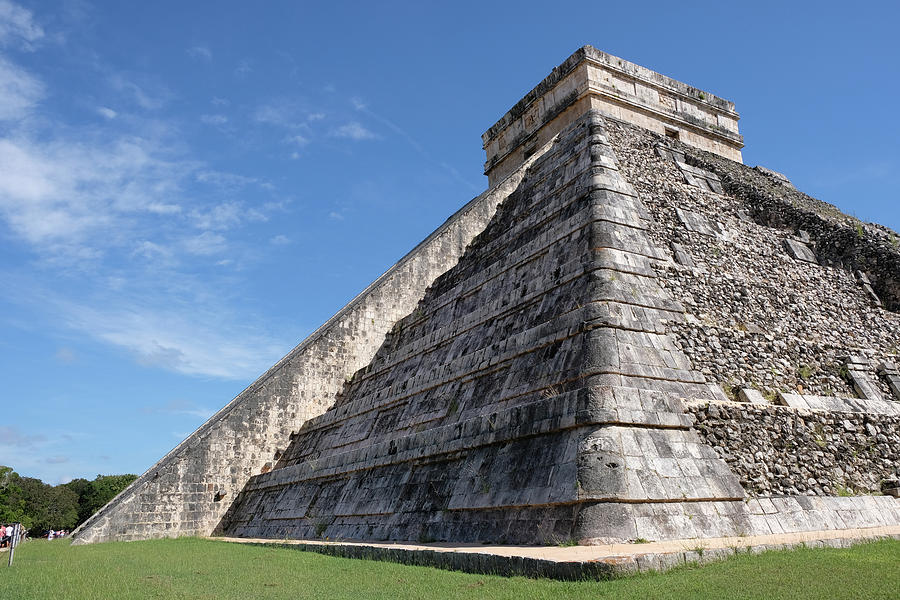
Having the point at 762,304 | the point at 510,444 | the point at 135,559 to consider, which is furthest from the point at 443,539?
the point at 762,304

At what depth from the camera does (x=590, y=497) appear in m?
5.56

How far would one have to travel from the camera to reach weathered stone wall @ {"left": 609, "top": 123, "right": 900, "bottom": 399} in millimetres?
7988

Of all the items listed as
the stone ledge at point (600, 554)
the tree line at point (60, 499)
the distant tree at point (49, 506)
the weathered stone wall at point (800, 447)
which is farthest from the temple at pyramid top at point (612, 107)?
the distant tree at point (49, 506)

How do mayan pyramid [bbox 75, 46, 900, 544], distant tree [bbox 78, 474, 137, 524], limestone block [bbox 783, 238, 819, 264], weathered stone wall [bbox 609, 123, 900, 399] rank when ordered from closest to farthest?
mayan pyramid [bbox 75, 46, 900, 544] < weathered stone wall [bbox 609, 123, 900, 399] < limestone block [bbox 783, 238, 819, 264] < distant tree [bbox 78, 474, 137, 524]

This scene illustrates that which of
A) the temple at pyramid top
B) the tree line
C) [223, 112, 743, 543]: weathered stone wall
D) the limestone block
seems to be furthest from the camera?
the tree line

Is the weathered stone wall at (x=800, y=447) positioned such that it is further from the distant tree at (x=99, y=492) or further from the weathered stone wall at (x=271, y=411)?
the distant tree at (x=99, y=492)

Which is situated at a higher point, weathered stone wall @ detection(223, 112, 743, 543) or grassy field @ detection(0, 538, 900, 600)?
weathered stone wall @ detection(223, 112, 743, 543)

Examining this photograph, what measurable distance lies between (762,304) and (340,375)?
7712 millimetres

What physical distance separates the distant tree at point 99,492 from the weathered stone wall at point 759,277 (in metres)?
36.1

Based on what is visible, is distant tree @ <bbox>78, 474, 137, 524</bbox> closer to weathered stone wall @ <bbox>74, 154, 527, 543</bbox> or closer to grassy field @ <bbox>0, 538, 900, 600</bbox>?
weathered stone wall @ <bbox>74, 154, 527, 543</bbox>

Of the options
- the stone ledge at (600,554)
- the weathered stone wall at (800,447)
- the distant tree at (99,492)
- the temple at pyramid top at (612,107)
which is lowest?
the stone ledge at (600,554)

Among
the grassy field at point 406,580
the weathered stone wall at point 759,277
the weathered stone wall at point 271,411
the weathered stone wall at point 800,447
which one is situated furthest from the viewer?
the weathered stone wall at point 271,411

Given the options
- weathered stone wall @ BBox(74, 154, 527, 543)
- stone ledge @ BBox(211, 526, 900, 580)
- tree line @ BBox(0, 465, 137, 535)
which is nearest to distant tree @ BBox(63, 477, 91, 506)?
tree line @ BBox(0, 465, 137, 535)

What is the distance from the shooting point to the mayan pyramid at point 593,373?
6215 mm
